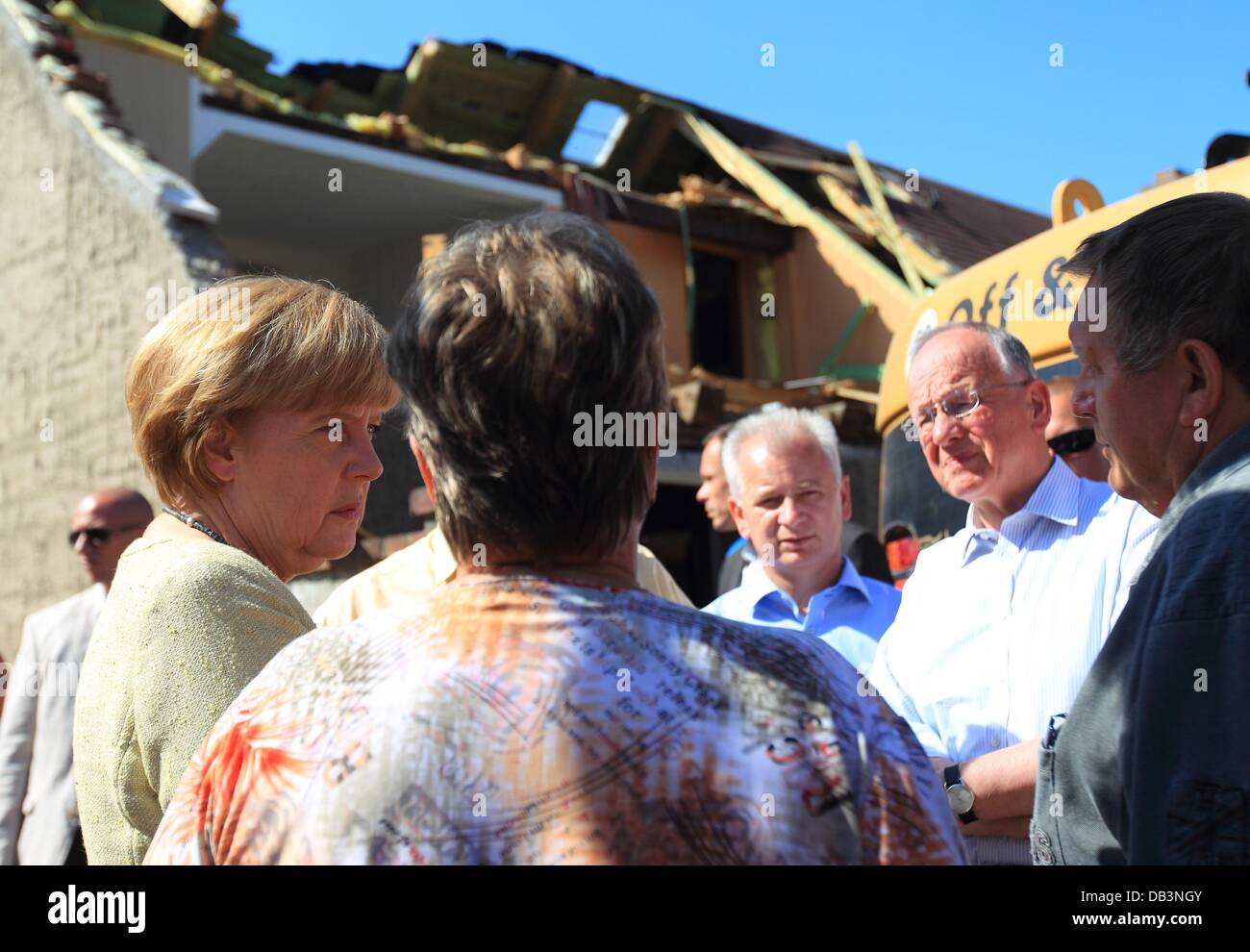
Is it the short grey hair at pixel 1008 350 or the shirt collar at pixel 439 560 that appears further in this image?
the shirt collar at pixel 439 560

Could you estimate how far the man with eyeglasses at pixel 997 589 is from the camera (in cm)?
229

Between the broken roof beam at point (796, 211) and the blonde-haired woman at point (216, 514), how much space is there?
1118 centimetres

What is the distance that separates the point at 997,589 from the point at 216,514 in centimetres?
162

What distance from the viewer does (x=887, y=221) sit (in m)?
14.0

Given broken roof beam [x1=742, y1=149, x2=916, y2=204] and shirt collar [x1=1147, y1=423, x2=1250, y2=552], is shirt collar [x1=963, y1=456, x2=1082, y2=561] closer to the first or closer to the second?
shirt collar [x1=1147, y1=423, x2=1250, y2=552]

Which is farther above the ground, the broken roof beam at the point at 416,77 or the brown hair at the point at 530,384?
the broken roof beam at the point at 416,77

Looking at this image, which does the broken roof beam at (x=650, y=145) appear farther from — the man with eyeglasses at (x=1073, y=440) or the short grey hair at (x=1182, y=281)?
the short grey hair at (x=1182, y=281)

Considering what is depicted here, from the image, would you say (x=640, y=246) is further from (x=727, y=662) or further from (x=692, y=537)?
(x=727, y=662)

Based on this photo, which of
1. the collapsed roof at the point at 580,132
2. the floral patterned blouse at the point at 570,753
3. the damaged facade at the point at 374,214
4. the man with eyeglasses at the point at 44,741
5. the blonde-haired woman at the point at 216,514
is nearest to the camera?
the floral patterned blouse at the point at 570,753

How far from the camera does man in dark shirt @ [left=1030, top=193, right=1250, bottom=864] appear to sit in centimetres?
131

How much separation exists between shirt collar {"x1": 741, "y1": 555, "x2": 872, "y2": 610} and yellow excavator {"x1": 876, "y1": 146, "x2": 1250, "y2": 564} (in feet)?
2.41

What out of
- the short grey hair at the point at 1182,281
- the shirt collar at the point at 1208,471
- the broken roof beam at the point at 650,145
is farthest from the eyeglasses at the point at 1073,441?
the broken roof beam at the point at 650,145
